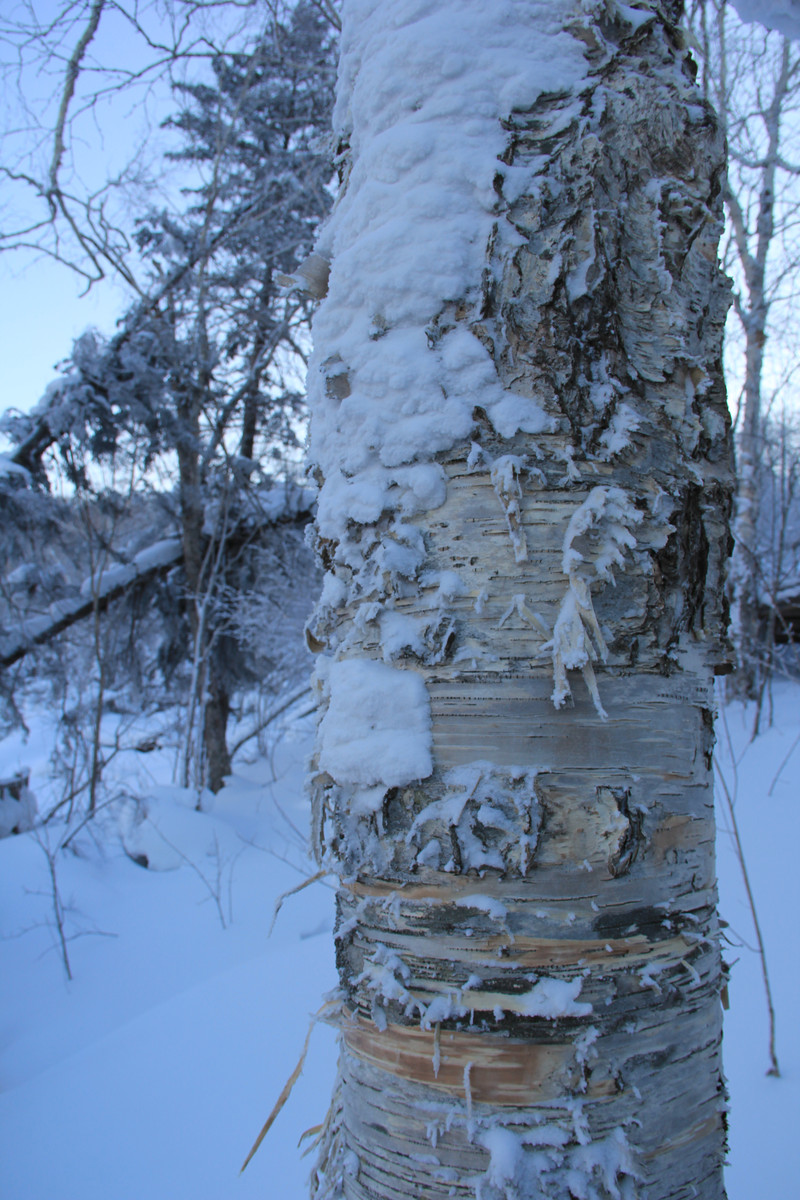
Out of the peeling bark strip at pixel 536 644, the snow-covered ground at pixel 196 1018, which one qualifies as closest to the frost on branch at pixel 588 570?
the peeling bark strip at pixel 536 644

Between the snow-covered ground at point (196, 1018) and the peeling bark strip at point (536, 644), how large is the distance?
1.11 m

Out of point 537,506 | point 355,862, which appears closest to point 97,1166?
point 355,862

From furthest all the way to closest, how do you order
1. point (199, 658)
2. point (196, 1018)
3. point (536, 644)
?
point (199, 658)
point (196, 1018)
point (536, 644)

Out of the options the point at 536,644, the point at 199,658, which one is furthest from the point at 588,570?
the point at 199,658

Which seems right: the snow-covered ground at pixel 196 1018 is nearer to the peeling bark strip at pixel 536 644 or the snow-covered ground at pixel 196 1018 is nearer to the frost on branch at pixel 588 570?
the peeling bark strip at pixel 536 644

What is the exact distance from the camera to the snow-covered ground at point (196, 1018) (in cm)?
196

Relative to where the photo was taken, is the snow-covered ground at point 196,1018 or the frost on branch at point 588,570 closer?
the frost on branch at point 588,570

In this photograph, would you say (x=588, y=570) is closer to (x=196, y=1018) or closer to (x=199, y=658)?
(x=196, y=1018)

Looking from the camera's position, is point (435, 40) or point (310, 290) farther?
point (310, 290)

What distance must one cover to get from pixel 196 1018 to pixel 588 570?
2.80 metres

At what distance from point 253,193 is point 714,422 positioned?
8.20 meters

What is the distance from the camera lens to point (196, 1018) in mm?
2725

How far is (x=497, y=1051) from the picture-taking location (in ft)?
2.35

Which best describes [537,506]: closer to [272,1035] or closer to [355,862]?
[355,862]
